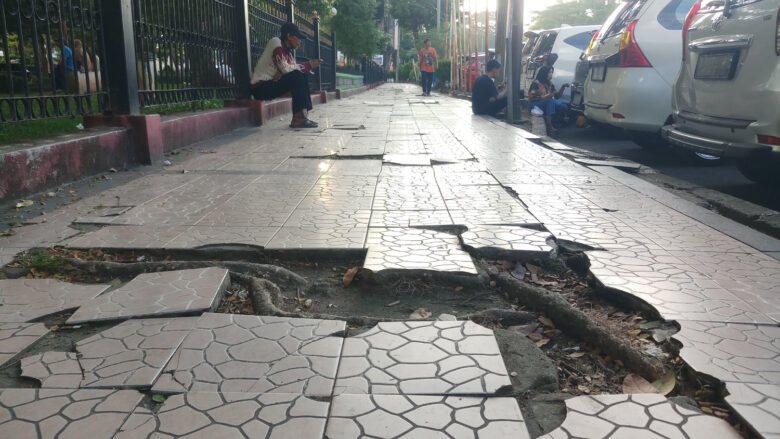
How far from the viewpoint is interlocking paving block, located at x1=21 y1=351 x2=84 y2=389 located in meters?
1.81

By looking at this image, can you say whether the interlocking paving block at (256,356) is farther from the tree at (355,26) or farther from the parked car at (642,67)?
the tree at (355,26)

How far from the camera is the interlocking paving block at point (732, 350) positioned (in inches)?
73.2

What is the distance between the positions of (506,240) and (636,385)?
1.40 metres

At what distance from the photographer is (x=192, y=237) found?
3277 millimetres

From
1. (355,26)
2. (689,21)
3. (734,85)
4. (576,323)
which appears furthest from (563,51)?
(355,26)

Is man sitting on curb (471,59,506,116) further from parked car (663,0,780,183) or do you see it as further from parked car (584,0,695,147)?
parked car (663,0,780,183)

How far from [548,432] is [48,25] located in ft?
15.2

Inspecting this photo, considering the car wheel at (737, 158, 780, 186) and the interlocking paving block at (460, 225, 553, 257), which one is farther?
the car wheel at (737, 158, 780, 186)

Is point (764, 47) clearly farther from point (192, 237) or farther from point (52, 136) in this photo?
point (52, 136)

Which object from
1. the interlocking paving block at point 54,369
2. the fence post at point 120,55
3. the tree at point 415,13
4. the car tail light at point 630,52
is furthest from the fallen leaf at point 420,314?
the tree at point 415,13

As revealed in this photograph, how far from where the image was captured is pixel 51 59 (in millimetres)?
4680

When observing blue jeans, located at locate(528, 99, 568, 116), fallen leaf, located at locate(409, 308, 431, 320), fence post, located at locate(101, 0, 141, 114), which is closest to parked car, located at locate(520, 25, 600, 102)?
blue jeans, located at locate(528, 99, 568, 116)

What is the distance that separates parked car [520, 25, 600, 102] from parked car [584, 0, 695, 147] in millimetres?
3574

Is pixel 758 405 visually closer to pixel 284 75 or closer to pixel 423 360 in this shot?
pixel 423 360
